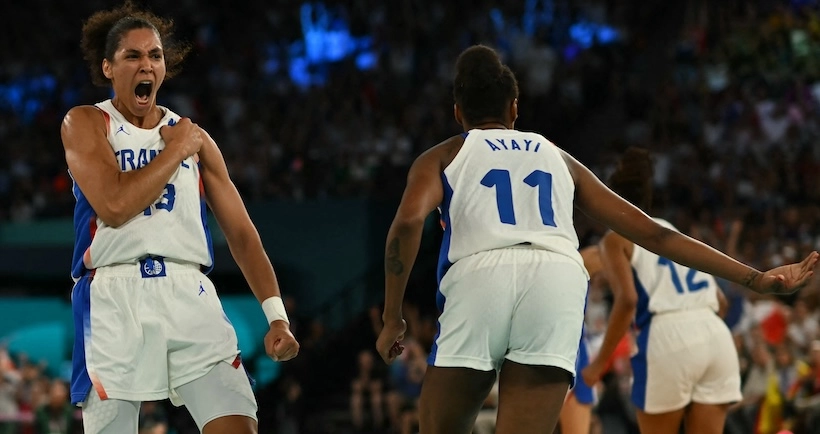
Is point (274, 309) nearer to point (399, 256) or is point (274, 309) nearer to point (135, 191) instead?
point (399, 256)

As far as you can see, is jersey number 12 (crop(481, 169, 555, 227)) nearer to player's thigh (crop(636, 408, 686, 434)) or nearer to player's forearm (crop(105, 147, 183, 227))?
player's forearm (crop(105, 147, 183, 227))

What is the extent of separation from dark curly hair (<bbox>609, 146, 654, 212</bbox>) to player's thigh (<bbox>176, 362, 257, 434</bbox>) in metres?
2.89

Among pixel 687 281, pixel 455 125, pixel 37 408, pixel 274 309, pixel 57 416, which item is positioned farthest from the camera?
pixel 455 125

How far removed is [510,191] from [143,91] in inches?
56.3

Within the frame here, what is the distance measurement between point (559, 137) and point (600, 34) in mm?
2285

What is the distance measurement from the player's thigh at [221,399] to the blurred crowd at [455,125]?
6.86 m

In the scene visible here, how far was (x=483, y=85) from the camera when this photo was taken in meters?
4.71

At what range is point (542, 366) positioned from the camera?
14.8 ft

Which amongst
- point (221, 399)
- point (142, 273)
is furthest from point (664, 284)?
point (142, 273)

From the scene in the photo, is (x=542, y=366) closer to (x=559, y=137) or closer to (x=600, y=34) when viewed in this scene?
(x=559, y=137)

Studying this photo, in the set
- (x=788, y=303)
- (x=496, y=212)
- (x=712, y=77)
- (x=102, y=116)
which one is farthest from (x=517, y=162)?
(x=712, y=77)

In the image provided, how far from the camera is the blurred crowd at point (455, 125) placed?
1265 cm

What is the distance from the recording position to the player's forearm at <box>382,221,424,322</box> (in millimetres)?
4535

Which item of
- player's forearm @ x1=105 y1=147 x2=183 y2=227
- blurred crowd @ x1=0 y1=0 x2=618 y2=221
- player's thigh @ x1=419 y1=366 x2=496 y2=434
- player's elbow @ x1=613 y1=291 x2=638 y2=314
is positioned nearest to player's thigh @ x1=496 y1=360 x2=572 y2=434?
player's thigh @ x1=419 y1=366 x2=496 y2=434
